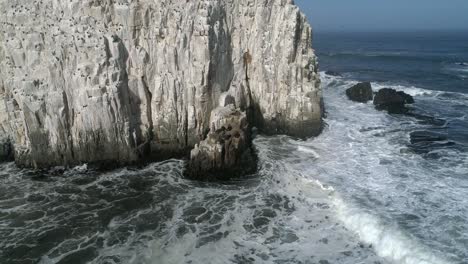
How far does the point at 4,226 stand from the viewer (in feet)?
80.7

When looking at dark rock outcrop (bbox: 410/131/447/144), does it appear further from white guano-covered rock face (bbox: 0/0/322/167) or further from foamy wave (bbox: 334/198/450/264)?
foamy wave (bbox: 334/198/450/264)

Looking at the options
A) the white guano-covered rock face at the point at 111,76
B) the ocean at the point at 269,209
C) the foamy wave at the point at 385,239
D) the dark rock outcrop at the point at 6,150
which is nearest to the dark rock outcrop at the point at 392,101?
the ocean at the point at 269,209

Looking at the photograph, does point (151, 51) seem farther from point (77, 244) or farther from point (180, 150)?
point (77, 244)

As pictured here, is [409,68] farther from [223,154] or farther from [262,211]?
[262,211]

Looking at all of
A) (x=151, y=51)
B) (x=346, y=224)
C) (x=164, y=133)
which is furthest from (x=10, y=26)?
(x=346, y=224)

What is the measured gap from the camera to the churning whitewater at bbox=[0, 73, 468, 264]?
21922 millimetres

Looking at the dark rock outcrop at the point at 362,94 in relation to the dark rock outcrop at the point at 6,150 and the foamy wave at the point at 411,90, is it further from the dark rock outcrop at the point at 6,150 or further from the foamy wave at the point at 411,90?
the dark rock outcrop at the point at 6,150

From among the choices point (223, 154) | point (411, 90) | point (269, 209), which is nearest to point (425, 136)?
point (223, 154)

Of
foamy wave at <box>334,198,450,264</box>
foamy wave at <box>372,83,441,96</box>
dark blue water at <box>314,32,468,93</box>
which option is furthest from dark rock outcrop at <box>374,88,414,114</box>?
foamy wave at <box>334,198,450,264</box>

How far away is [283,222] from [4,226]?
1738cm

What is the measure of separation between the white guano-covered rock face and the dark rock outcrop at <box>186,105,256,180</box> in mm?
2655

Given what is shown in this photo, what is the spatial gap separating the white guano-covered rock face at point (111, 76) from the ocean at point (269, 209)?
7.68 ft

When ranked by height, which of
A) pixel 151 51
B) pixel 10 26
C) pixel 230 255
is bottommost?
pixel 230 255

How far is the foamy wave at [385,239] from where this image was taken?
21.2m
